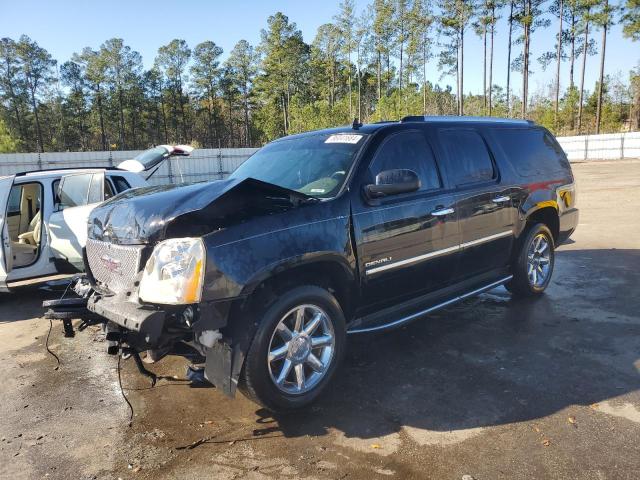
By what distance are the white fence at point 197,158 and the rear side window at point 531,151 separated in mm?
11096

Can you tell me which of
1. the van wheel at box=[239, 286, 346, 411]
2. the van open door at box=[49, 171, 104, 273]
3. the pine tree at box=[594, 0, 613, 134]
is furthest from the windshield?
the pine tree at box=[594, 0, 613, 134]

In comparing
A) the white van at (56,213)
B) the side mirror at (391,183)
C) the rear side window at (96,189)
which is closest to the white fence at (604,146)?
the white van at (56,213)

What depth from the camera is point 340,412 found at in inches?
134

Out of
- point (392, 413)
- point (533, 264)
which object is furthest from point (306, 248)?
point (533, 264)

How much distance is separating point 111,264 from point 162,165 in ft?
71.4

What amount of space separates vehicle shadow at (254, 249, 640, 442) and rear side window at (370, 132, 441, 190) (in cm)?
155

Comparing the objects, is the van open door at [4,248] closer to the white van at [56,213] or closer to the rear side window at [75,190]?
the white van at [56,213]

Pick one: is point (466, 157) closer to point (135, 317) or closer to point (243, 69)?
point (135, 317)

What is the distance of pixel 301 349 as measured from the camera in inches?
132

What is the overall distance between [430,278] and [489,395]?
1.14 m

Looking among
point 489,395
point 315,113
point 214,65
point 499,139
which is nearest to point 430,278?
point 489,395

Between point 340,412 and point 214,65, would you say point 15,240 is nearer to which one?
point 340,412

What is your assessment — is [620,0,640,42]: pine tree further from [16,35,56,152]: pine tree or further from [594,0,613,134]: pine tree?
[16,35,56,152]: pine tree

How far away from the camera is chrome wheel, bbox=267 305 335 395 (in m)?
3.26
